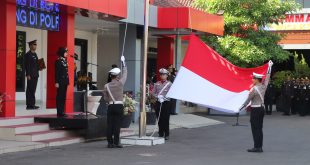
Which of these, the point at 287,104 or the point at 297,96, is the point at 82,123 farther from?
the point at 297,96

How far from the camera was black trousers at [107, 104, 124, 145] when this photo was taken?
43.4 ft

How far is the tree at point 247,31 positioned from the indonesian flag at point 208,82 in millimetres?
11564

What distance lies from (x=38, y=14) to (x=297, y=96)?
53.0 feet

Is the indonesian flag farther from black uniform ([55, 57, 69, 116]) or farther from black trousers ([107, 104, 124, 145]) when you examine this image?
black uniform ([55, 57, 69, 116])

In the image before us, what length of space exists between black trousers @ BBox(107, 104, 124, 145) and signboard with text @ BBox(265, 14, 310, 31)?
2441 centimetres

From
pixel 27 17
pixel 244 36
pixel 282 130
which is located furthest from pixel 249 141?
pixel 244 36

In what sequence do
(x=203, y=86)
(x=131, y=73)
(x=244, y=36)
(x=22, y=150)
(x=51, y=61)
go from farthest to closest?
1. (x=244, y=36)
2. (x=131, y=73)
3. (x=51, y=61)
4. (x=203, y=86)
5. (x=22, y=150)

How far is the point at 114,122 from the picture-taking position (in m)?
13.3

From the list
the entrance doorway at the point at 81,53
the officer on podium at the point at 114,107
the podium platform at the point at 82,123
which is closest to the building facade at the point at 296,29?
the entrance doorway at the point at 81,53

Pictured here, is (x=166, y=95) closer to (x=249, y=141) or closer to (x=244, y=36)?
(x=249, y=141)

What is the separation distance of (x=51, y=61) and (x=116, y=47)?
13235 millimetres

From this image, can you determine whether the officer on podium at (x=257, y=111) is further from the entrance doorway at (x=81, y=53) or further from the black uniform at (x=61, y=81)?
the entrance doorway at (x=81, y=53)

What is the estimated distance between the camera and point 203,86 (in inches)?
550

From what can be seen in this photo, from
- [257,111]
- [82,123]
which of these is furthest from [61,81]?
[257,111]
